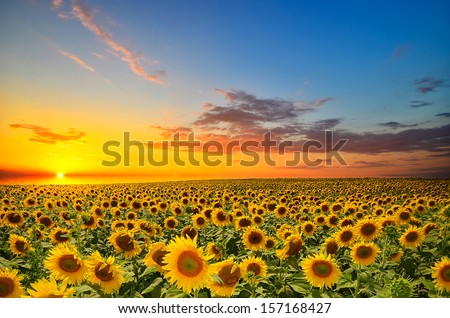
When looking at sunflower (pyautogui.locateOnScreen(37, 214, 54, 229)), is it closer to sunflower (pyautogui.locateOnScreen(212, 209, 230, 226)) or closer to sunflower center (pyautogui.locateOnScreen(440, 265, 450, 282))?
sunflower (pyautogui.locateOnScreen(212, 209, 230, 226))

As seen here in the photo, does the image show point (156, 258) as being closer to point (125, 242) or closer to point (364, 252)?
point (125, 242)

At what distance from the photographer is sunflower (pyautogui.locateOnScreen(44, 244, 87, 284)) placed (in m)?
3.36

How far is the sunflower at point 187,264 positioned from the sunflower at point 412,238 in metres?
3.40

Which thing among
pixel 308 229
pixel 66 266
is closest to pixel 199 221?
pixel 308 229

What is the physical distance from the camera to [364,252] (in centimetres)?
428

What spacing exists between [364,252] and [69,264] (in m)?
3.00

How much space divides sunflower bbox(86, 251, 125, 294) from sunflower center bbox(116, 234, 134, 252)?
0.81 metres

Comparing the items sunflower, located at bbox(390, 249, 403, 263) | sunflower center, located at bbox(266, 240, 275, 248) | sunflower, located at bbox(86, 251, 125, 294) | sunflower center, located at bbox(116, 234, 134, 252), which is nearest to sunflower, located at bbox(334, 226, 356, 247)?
sunflower, located at bbox(390, 249, 403, 263)

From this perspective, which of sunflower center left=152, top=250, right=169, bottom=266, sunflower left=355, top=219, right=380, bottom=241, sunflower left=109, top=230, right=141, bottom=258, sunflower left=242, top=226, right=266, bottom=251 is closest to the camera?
sunflower center left=152, top=250, right=169, bottom=266

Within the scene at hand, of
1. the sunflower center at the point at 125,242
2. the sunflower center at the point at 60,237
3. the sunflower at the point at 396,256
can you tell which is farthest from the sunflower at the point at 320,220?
the sunflower center at the point at 60,237

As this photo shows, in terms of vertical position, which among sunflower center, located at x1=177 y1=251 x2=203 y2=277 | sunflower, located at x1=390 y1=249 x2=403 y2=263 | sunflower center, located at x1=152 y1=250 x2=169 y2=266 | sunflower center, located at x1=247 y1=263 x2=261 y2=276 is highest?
sunflower center, located at x1=177 y1=251 x2=203 y2=277
